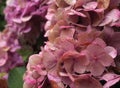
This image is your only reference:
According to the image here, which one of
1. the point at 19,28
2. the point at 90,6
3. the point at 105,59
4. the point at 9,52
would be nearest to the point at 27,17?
the point at 19,28

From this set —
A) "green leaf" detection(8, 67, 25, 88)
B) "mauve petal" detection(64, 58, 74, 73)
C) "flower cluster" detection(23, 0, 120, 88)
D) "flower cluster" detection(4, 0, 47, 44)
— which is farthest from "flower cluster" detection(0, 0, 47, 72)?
"mauve petal" detection(64, 58, 74, 73)

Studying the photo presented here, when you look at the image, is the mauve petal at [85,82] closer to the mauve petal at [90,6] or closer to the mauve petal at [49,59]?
the mauve petal at [49,59]

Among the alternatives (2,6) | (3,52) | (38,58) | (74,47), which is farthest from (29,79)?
(2,6)

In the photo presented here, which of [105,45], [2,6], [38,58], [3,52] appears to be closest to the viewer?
[105,45]

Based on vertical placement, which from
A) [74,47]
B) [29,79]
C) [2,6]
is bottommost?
[2,6]

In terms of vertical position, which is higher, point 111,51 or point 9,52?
point 111,51

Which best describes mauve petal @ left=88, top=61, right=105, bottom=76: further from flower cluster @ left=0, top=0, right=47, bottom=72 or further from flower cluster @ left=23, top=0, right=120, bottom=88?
flower cluster @ left=0, top=0, right=47, bottom=72

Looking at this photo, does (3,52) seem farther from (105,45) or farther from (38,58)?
(105,45)

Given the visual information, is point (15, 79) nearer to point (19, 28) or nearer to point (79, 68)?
point (19, 28)
